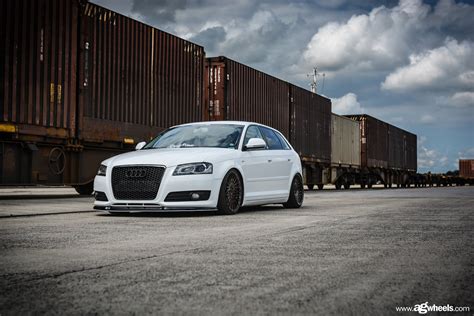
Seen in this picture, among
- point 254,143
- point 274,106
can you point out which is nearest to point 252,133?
point 254,143

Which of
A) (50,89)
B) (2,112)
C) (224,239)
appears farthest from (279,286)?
(50,89)

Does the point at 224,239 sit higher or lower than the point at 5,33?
lower

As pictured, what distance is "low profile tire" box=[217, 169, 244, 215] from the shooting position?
29.9 ft

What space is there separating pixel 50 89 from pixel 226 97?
25.7 ft

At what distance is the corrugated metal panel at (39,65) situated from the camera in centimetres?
1280

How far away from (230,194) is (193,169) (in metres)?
0.79

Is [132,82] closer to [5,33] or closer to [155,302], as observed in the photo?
[5,33]

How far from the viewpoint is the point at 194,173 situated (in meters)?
8.83

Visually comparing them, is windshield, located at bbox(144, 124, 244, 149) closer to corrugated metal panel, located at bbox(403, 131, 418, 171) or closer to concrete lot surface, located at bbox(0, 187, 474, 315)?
concrete lot surface, located at bbox(0, 187, 474, 315)

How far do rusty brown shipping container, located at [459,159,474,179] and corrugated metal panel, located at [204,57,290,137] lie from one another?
50.9m

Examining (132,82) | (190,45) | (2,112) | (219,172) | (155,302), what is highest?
(190,45)

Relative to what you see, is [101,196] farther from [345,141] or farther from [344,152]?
[345,141]

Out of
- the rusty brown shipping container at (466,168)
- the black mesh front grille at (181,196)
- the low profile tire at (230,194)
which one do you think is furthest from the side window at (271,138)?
the rusty brown shipping container at (466,168)

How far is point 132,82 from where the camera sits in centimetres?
1631
